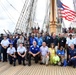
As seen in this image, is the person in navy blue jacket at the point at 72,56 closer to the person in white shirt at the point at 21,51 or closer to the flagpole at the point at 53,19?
the person in white shirt at the point at 21,51

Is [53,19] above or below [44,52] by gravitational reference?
above

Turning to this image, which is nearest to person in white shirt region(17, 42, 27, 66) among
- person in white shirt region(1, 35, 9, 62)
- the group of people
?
the group of people

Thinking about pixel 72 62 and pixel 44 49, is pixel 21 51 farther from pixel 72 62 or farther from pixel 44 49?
pixel 72 62

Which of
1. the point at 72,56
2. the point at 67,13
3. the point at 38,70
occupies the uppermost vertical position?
the point at 67,13

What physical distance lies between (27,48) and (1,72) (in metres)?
2.79

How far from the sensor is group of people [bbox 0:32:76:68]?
11625 mm

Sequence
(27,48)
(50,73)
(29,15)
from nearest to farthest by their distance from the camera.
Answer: (50,73), (27,48), (29,15)

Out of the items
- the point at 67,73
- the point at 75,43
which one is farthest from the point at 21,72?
the point at 75,43

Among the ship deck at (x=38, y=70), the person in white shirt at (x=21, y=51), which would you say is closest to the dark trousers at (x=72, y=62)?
the ship deck at (x=38, y=70)

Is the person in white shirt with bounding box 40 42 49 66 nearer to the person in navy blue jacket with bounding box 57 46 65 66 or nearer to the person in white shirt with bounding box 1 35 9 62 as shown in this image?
the person in navy blue jacket with bounding box 57 46 65 66

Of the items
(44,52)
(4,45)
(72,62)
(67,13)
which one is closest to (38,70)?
(44,52)

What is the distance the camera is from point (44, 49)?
1185cm

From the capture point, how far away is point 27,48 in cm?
1253

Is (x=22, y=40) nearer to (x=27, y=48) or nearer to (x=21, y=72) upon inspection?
(x=27, y=48)
